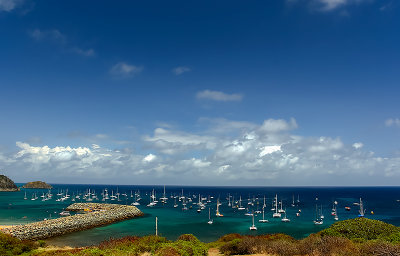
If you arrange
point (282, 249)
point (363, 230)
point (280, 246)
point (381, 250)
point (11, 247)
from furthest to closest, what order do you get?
Answer: point (363, 230), point (11, 247), point (280, 246), point (282, 249), point (381, 250)

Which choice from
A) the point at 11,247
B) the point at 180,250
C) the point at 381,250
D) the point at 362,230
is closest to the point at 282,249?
the point at 381,250

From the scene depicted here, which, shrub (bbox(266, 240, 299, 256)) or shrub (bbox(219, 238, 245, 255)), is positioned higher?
shrub (bbox(266, 240, 299, 256))

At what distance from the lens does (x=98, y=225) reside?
65812mm

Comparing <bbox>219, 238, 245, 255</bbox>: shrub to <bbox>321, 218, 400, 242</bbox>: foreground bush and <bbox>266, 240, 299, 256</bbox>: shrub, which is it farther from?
<bbox>321, 218, 400, 242</bbox>: foreground bush

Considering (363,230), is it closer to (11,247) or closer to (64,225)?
(11,247)

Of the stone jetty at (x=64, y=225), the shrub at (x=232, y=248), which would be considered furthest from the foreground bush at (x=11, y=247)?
the shrub at (x=232, y=248)

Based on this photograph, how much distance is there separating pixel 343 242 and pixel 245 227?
161 feet

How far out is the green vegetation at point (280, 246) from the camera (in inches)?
853

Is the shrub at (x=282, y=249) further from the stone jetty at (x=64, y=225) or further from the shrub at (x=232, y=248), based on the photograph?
the stone jetty at (x=64, y=225)

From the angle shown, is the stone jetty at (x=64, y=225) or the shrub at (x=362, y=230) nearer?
the shrub at (x=362, y=230)

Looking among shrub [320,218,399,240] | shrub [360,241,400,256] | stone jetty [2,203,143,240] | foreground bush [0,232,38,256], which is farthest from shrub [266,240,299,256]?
stone jetty [2,203,143,240]

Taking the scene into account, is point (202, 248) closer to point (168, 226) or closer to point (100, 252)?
point (100, 252)

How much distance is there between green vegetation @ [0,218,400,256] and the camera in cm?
2166

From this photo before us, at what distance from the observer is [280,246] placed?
25.2 meters
